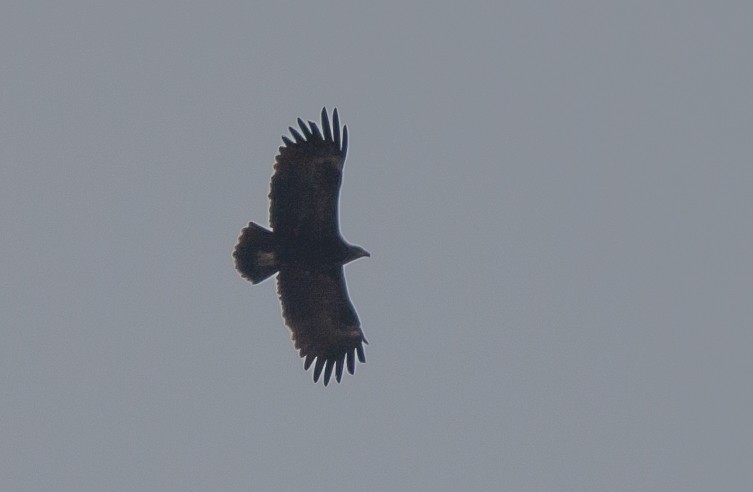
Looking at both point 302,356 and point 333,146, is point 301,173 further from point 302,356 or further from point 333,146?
point 302,356

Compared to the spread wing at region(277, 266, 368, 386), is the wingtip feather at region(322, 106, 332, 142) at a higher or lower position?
higher

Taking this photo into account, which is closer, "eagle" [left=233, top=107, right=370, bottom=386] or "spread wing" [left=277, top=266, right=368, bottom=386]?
"eagle" [left=233, top=107, right=370, bottom=386]

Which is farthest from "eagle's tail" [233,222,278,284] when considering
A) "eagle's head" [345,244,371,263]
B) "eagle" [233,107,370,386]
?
"eagle's head" [345,244,371,263]

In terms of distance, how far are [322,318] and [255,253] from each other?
1832mm

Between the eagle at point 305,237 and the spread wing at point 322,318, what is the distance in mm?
15

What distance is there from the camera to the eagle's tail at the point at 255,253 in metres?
21.8

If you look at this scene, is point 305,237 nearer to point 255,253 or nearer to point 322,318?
point 255,253

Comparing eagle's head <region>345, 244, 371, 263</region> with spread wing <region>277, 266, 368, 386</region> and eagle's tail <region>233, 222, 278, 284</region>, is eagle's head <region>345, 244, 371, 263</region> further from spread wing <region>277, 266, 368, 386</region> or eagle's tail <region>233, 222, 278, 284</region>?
eagle's tail <region>233, 222, 278, 284</region>

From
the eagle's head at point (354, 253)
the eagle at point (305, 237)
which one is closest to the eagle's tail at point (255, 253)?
the eagle at point (305, 237)

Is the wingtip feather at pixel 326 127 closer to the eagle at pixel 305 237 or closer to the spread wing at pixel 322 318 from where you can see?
the eagle at pixel 305 237

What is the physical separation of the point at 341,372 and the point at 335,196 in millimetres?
3036

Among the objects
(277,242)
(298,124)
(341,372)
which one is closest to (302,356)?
(341,372)

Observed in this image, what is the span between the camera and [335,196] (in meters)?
21.8

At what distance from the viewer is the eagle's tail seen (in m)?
21.8
